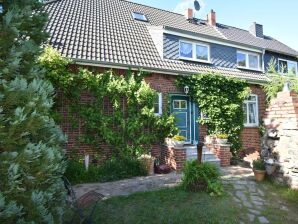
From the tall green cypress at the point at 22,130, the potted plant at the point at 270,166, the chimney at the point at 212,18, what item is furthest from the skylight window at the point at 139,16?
the tall green cypress at the point at 22,130

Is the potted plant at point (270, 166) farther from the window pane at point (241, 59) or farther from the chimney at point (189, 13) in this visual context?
the chimney at point (189, 13)

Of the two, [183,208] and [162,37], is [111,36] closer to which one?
[162,37]

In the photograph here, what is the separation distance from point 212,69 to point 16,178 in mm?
11739

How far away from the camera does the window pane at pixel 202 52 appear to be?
44.5ft

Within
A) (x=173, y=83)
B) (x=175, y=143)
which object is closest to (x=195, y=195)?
(x=175, y=143)

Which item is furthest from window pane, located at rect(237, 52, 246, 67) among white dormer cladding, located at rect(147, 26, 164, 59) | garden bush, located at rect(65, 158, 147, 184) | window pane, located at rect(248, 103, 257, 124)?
garden bush, located at rect(65, 158, 147, 184)

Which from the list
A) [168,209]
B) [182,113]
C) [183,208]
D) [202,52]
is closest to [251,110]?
[202,52]

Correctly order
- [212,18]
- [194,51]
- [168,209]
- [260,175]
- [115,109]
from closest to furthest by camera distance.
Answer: [168,209] → [260,175] → [115,109] → [194,51] → [212,18]

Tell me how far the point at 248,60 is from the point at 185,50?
4.67 m

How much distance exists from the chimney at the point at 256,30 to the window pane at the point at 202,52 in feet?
26.9

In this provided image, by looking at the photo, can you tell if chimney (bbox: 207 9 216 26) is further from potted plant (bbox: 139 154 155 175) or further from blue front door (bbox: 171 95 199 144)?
potted plant (bbox: 139 154 155 175)

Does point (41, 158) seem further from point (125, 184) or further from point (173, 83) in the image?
point (173, 83)

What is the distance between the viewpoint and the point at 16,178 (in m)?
2.96

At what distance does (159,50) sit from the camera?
40.9ft
